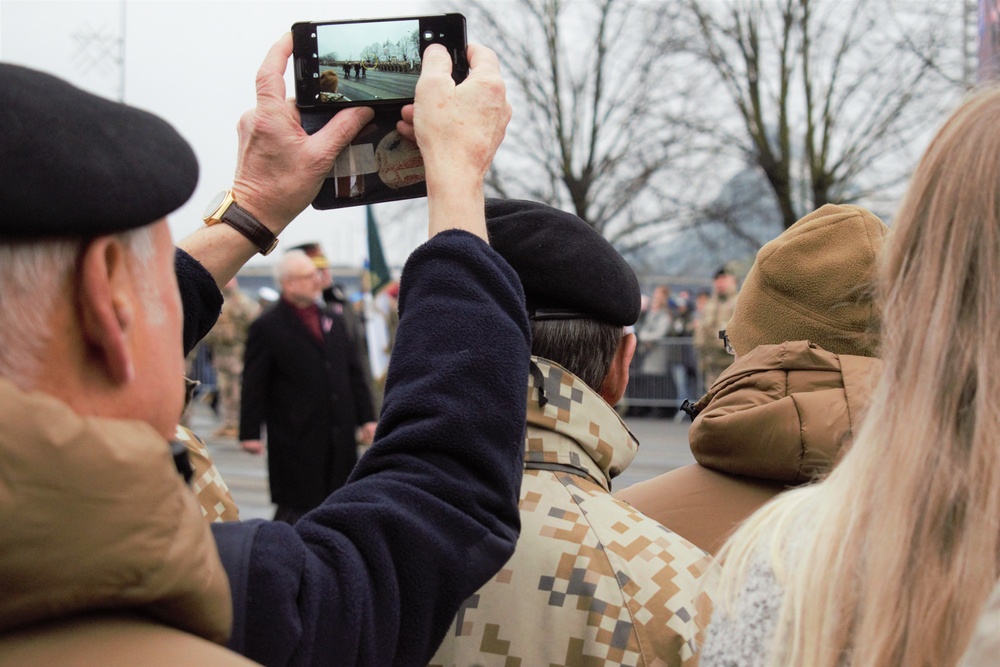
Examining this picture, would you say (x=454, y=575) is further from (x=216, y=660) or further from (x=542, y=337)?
(x=542, y=337)

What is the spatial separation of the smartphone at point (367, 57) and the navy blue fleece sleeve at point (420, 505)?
0.38 meters

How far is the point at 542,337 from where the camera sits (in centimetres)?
208

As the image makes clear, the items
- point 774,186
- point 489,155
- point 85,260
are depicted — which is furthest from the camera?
point 774,186

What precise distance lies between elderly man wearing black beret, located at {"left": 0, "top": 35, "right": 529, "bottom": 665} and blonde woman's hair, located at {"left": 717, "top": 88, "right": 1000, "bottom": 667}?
0.38 metres

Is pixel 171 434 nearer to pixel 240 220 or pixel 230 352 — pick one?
pixel 240 220

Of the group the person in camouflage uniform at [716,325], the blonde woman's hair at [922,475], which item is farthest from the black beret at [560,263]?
the person in camouflage uniform at [716,325]

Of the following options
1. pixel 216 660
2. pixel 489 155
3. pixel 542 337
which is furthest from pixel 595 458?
pixel 216 660

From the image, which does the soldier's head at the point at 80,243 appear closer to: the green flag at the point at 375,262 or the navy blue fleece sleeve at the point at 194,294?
the navy blue fleece sleeve at the point at 194,294

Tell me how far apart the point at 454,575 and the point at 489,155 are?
628mm

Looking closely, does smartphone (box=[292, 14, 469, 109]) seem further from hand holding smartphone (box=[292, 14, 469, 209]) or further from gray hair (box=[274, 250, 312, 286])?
gray hair (box=[274, 250, 312, 286])

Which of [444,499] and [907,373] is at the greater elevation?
[907,373]

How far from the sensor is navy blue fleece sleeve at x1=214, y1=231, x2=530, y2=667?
1224 millimetres

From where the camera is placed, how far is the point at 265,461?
44.7ft

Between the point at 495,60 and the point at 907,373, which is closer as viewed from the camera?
the point at 907,373
